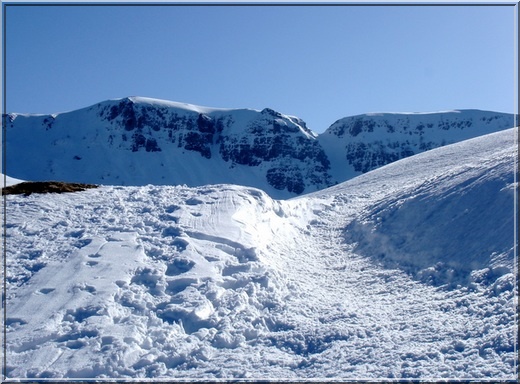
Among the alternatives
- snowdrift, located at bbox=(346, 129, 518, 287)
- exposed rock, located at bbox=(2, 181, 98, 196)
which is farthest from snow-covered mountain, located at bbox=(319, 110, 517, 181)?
exposed rock, located at bbox=(2, 181, 98, 196)

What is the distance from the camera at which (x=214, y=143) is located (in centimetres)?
17975

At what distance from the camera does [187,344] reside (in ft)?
34.1

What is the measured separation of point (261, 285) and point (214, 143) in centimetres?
16825

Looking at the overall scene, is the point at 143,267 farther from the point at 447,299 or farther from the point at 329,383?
the point at 447,299

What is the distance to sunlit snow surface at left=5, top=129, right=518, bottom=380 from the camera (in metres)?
9.76

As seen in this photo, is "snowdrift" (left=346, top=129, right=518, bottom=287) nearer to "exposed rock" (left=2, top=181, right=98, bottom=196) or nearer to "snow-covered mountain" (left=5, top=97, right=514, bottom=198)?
"exposed rock" (left=2, top=181, right=98, bottom=196)

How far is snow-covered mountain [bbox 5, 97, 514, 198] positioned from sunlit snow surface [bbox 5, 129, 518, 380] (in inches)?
5277

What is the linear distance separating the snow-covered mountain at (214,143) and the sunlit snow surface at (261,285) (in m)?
134

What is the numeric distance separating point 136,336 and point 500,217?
9.40 meters

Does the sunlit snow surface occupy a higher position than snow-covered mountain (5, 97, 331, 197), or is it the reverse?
snow-covered mountain (5, 97, 331, 197)

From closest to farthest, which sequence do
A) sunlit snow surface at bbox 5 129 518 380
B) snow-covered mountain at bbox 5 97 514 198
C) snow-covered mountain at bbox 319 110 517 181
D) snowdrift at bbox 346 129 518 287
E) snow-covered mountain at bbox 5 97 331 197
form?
1. sunlit snow surface at bbox 5 129 518 380
2. snowdrift at bbox 346 129 518 287
3. snow-covered mountain at bbox 5 97 331 197
4. snow-covered mountain at bbox 5 97 514 198
5. snow-covered mountain at bbox 319 110 517 181

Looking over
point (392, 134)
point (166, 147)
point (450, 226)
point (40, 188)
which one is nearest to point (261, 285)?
point (450, 226)

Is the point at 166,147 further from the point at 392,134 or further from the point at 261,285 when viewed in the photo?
the point at 261,285

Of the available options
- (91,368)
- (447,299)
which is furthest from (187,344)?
(447,299)
